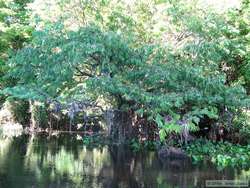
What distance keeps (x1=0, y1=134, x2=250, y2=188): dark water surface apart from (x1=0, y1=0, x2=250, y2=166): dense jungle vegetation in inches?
45.8

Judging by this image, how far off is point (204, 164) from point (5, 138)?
1022 cm

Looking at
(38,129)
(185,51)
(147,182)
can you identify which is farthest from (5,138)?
(147,182)

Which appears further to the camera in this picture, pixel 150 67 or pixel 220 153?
pixel 220 153

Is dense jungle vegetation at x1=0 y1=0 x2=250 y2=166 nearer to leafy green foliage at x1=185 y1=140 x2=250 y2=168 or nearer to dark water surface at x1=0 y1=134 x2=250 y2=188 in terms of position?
leafy green foliage at x1=185 y1=140 x2=250 y2=168

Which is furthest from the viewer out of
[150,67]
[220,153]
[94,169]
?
[220,153]

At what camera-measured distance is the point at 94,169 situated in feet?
46.8

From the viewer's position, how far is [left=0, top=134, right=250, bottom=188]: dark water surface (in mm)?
12234

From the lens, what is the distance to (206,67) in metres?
17.0

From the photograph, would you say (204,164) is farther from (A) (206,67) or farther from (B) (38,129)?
(B) (38,129)

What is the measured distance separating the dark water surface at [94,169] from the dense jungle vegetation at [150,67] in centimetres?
116

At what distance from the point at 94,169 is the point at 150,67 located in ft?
12.8

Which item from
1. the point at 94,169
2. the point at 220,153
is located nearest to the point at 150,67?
the point at 220,153

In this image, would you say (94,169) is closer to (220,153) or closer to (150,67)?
(150,67)

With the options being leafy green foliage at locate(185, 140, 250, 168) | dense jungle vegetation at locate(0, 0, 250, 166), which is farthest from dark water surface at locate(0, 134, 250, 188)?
dense jungle vegetation at locate(0, 0, 250, 166)
